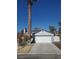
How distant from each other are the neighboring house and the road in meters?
0.12

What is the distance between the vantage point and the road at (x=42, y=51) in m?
6.85

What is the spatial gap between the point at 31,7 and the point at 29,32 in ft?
3.36

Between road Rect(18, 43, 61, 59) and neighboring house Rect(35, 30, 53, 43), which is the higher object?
neighboring house Rect(35, 30, 53, 43)

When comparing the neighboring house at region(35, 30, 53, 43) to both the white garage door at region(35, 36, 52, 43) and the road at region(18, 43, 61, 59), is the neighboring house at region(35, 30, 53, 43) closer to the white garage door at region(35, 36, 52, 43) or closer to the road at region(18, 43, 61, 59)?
the white garage door at region(35, 36, 52, 43)

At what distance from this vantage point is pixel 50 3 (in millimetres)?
7105

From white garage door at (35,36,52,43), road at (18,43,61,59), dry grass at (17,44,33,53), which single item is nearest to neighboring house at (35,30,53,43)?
white garage door at (35,36,52,43)

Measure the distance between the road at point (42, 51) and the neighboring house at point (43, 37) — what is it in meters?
0.12

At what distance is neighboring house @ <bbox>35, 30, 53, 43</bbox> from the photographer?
6780 millimetres

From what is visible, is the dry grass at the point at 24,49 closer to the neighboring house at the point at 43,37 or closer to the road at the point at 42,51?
the road at the point at 42,51

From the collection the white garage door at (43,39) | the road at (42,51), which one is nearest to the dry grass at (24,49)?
the road at (42,51)

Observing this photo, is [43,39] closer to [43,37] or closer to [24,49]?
[43,37]
